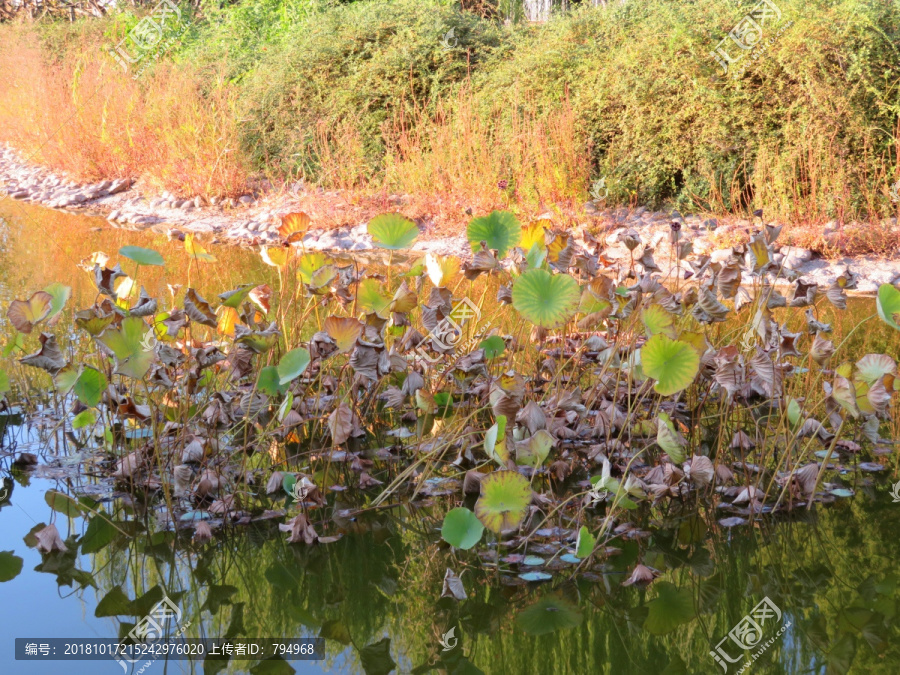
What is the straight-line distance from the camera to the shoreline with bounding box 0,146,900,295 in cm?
628

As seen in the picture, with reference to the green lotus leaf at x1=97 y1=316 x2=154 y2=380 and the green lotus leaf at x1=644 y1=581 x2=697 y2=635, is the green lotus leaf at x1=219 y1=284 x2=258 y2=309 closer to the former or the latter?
the green lotus leaf at x1=97 y1=316 x2=154 y2=380

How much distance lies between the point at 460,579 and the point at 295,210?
22.9 feet

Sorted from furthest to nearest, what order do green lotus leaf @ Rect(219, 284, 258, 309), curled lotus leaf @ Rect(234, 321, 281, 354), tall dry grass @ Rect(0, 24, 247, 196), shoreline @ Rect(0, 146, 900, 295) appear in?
tall dry grass @ Rect(0, 24, 247, 196)
shoreline @ Rect(0, 146, 900, 295)
green lotus leaf @ Rect(219, 284, 258, 309)
curled lotus leaf @ Rect(234, 321, 281, 354)

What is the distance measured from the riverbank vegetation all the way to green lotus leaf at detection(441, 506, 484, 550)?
5.12 meters

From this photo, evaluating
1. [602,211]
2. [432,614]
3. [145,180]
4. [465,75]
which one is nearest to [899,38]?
[602,211]

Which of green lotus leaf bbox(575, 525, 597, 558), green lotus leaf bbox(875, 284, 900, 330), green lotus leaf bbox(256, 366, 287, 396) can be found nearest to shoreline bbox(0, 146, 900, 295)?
green lotus leaf bbox(875, 284, 900, 330)

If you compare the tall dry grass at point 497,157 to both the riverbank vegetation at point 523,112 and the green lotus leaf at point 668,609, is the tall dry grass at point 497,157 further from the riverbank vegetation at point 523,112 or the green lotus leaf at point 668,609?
the green lotus leaf at point 668,609

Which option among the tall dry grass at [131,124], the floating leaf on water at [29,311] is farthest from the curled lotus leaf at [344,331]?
the tall dry grass at [131,124]

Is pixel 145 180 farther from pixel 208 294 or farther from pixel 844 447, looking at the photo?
pixel 844 447

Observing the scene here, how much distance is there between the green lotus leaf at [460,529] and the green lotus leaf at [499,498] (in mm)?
23

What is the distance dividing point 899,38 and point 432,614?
21.3ft

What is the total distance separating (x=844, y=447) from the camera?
3.29 metres

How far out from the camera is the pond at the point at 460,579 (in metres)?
2.05

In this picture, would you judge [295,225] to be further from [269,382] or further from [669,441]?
[669,441]
